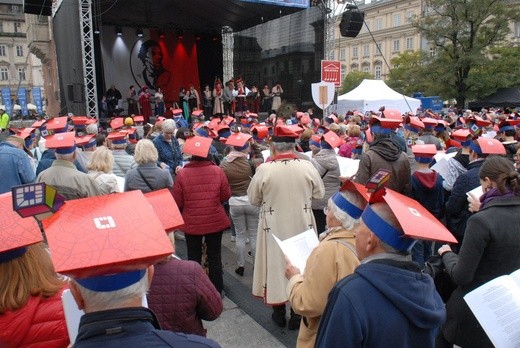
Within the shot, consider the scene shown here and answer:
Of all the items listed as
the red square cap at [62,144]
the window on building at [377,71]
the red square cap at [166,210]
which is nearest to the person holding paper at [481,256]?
the red square cap at [166,210]

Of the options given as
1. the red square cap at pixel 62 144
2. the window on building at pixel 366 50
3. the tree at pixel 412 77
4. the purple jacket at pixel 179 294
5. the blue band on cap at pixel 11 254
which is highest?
the window on building at pixel 366 50

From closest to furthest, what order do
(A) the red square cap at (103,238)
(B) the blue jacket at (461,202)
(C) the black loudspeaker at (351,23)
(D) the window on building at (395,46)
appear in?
(A) the red square cap at (103,238) → (B) the blue jacket at (461,202) → (C) the black loudspeaker at (351,23) → (D) the window on building at (395,46)

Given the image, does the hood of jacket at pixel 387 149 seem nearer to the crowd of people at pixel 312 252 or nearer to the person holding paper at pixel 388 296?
the crowd of people at pixel 312 252

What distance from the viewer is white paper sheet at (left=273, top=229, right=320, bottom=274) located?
92.4 inches

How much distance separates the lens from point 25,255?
1670 millimetres

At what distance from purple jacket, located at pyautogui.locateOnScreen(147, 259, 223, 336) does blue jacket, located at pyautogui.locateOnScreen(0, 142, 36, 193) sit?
3265 millimetres

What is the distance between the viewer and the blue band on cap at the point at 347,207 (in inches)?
84.9

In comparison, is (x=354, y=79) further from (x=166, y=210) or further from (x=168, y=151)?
(x=166, y=210)

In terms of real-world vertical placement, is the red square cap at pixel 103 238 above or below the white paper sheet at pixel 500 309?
above

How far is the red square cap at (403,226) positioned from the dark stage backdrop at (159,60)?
21.6 m

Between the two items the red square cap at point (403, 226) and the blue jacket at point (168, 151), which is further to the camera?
the blue jacket at point (168, 151)

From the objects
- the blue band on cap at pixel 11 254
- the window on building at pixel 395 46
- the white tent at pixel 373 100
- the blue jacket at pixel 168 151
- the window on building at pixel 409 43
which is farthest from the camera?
the window on building at pixel 395 46

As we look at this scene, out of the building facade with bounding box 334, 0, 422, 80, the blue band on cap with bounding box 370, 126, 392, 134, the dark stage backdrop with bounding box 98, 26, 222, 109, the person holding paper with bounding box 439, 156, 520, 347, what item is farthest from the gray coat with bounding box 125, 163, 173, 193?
the building facade with bounding box 334, 0, 422, 80

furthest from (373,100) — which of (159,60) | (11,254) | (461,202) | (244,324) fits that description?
(11,254)
